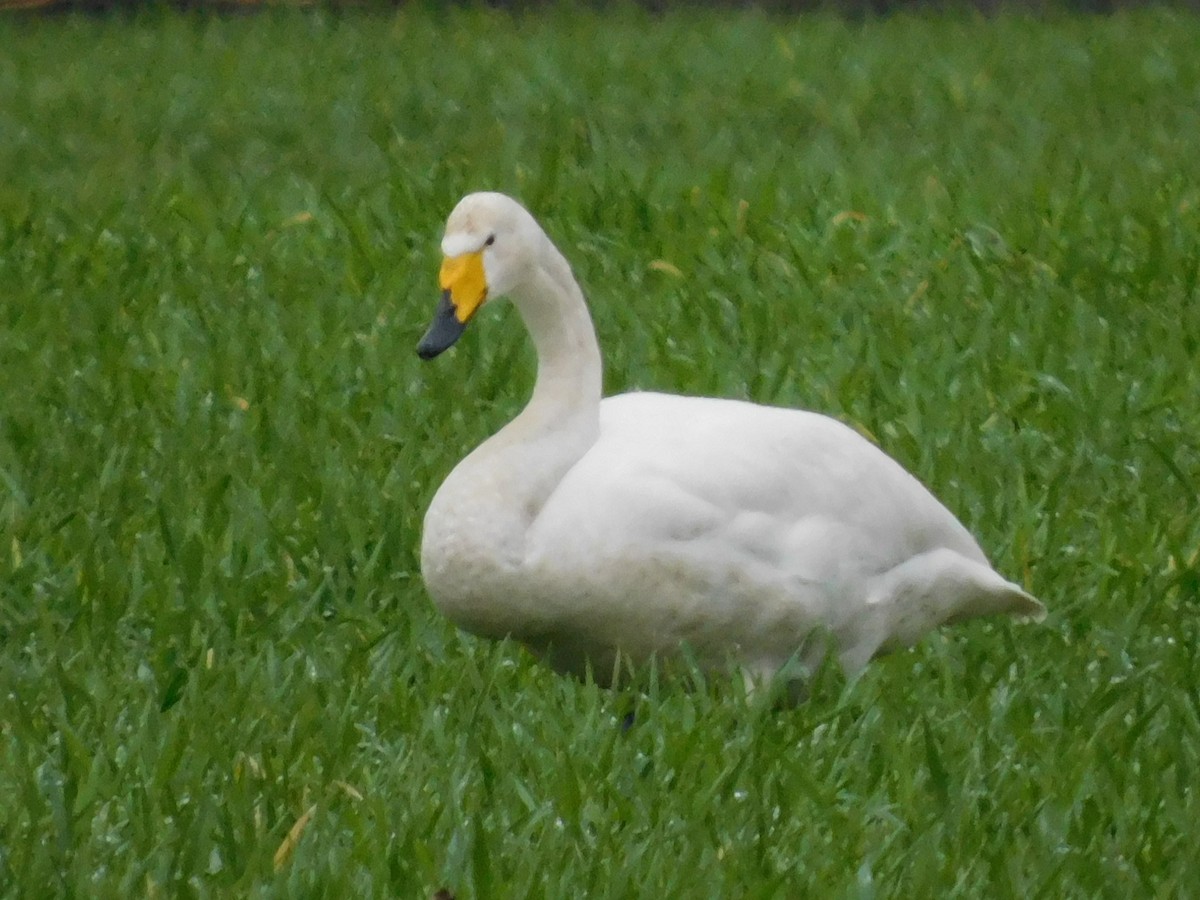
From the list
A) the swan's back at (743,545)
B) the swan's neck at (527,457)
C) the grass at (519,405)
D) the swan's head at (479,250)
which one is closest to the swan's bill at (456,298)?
the swan's head at (479,250)

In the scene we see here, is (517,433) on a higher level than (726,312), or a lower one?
higher

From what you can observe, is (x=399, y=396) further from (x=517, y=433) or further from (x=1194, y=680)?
A: (x=1194, y=680)

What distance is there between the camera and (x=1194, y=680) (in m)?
3.92

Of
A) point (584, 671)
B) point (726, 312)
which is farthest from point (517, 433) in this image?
point (726, 312)

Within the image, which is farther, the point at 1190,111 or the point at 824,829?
the point at 1190,111

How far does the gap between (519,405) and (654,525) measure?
→ 1974 mm

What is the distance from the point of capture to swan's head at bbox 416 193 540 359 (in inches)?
147

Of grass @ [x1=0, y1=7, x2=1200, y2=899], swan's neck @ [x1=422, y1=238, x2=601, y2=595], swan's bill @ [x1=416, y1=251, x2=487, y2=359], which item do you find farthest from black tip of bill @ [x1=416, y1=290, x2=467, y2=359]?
grass @ [x1=0, y1=7, x2=1200, y2=899]

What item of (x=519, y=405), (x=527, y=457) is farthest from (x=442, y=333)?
(x=519, y=405)

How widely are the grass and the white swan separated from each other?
12 centimetres

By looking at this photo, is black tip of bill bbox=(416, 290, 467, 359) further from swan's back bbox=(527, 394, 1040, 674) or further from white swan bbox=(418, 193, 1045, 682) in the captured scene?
swan's back bbox=(527, 394, 1040, 674)

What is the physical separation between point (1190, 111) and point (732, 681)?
6269 mm

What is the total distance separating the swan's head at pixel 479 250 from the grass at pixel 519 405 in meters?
0.58

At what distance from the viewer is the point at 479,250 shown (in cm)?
375
